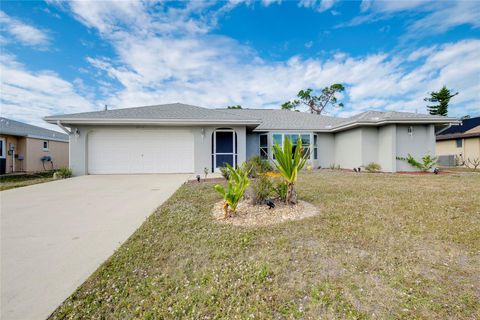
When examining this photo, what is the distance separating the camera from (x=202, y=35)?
1184 centimetres

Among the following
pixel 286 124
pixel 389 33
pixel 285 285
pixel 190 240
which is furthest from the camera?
pixel 286 124

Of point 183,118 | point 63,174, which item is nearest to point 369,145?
point 183,118

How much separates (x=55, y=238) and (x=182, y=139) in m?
8.79

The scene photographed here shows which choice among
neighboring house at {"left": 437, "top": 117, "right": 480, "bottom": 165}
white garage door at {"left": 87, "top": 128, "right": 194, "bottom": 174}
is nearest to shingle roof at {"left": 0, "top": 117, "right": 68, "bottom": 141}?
white garage door at {"left": 87, "top": 128, "right": 194, "bottom": 174}

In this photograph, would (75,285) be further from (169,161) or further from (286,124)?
(286,124)

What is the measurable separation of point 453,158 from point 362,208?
2003cm

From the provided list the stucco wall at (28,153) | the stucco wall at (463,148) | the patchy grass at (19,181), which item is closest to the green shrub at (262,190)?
the patchy grass at (19,181)

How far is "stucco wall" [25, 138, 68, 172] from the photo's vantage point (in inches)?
603

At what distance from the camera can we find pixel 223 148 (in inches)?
480

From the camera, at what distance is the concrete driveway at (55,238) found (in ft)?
6.91

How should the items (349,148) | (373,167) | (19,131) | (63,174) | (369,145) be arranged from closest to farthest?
(63,174) → (373,167) → (369,145) → (349,148) → (19,131)

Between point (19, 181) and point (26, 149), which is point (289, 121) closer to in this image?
point (19, 181)

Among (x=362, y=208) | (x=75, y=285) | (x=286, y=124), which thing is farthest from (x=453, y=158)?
(x=75, y=285)

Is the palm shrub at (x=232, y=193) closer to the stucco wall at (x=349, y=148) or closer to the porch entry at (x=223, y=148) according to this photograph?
the porch entry at (x=223, y=148)
